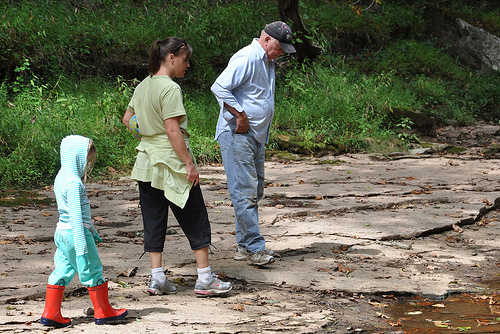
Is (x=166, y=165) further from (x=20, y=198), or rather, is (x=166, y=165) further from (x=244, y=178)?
(x=20, y=198)

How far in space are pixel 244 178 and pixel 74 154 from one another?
1.64 m

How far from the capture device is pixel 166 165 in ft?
12.3

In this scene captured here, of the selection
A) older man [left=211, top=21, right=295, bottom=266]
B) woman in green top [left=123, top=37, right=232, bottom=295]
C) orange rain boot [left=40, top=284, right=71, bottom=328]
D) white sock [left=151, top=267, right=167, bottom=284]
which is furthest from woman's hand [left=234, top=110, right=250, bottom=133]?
orange rain boot [left=40, top=284, right=71, bottom=328]

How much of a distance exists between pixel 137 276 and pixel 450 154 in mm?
8426

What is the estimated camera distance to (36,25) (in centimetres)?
1258

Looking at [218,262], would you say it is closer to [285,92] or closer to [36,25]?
[285,92]

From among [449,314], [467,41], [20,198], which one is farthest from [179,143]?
[467,41]

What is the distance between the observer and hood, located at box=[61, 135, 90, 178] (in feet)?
10.3

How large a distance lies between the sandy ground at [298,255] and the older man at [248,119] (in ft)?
1.20

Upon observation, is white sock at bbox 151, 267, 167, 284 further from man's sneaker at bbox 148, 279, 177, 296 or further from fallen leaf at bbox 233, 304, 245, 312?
fallen leaf at bbox 233, 304, 245, 312

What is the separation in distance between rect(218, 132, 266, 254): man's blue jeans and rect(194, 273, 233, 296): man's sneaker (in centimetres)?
69

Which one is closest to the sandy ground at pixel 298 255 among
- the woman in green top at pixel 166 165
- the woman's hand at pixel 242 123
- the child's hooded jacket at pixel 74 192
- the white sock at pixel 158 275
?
the white sock at pixel 158 275

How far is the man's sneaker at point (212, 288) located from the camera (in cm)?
391

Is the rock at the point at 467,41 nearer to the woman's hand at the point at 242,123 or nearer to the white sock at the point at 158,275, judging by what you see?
the woman's hand at the point at 242,123
